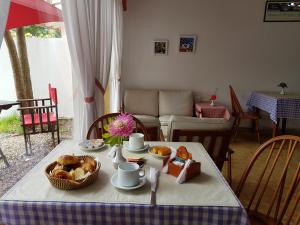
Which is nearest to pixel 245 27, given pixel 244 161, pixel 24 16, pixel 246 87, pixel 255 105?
pixel 246 87

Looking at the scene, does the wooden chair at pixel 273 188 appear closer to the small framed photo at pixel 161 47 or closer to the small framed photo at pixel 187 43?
the small framed photo at pixel 187 43

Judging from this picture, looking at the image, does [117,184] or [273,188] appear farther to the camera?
[273,188]

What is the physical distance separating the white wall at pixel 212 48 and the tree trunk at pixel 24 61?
5.33 feet

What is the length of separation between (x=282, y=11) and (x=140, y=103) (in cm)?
289

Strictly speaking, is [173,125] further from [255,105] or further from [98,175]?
[255,105]

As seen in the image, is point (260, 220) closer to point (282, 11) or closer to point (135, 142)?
point (135, 142)

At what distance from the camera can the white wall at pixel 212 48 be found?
384 cm

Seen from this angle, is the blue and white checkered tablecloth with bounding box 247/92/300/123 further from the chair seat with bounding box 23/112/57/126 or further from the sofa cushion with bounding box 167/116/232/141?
the chair seat with bounding box 23/112/57/126

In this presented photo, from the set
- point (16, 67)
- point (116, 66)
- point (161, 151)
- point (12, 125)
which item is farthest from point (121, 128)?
point (116, 66)

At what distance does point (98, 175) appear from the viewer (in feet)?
3.32

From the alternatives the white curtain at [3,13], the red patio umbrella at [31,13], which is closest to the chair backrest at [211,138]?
the white curtain at [3,13]

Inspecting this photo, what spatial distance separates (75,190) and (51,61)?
7.74 ft

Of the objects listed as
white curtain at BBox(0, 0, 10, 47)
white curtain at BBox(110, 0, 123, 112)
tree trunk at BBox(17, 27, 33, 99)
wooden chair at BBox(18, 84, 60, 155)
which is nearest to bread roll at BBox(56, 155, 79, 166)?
white curtain at BBox(0, 0, 10, 47)

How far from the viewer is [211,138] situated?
1659mm
